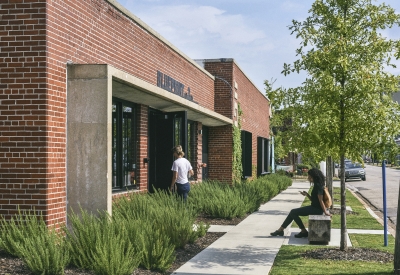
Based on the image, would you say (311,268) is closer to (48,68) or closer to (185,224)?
(185,224)

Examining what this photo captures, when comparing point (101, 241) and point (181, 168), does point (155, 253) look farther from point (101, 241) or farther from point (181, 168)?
point (181, 168)

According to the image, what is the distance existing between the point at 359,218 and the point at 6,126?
10592 mm

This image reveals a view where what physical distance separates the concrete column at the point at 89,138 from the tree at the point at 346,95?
11.1 ft

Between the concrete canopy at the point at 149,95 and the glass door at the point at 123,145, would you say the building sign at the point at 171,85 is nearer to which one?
the concrete canopy at the point at 149,95

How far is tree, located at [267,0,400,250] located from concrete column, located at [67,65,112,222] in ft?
11.1

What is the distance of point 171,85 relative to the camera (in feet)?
53.5

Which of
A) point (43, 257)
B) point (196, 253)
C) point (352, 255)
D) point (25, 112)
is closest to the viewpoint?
point (43, 257)

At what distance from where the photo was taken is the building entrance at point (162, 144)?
1490 centimetres

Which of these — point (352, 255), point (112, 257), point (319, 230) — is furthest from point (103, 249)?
point (319, 230)

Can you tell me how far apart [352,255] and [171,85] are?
831 centimetres

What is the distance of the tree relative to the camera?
9.32 metres

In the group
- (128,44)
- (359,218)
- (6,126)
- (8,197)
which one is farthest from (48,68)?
(359,218)

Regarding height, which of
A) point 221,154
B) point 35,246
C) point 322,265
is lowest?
point 322,265

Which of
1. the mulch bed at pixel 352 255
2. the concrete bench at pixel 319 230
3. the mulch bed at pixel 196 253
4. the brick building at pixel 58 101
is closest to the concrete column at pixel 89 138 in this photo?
the brick building at pixel 58 101
